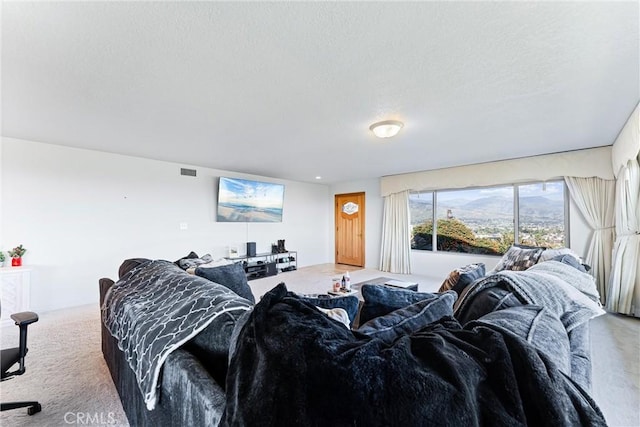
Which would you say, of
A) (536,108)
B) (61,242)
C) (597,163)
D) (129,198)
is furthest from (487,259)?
(61,242)

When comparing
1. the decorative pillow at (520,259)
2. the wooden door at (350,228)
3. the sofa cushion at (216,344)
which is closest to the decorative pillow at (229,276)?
the sofa cushion at (216,344)

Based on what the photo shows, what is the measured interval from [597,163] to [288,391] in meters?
5.36

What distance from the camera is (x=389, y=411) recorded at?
550 millimetres

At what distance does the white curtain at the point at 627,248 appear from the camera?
3.20m

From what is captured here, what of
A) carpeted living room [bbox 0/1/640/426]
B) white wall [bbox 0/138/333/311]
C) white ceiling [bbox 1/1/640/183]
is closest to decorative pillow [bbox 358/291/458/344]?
carpeted living room [bbox 0/1/640/426]

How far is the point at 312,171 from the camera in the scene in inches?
222

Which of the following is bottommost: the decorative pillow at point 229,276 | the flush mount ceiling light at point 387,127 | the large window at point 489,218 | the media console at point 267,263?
the media console at point 267,263

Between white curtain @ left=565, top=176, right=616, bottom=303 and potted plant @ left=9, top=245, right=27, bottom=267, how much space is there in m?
7.61

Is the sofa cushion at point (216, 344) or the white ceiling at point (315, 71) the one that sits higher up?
the white ceiling at point (315, 71)

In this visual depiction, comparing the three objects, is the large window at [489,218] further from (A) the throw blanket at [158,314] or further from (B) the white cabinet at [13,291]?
(B) the white cabinet at [13,291]

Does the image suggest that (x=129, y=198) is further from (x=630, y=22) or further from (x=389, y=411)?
(x=630, y=22)

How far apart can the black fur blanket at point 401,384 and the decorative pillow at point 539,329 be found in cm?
20

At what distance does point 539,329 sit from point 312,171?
494 cm

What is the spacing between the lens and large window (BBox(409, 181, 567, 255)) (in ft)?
14.5
